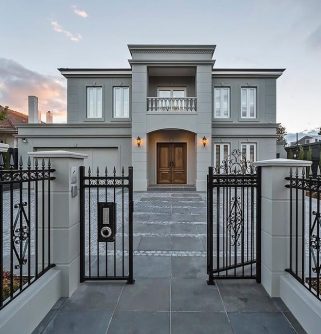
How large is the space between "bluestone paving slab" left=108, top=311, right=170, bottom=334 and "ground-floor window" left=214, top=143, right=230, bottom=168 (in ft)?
41.2

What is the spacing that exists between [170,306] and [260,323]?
37.7 inches

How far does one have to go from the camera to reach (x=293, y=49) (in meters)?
13.6

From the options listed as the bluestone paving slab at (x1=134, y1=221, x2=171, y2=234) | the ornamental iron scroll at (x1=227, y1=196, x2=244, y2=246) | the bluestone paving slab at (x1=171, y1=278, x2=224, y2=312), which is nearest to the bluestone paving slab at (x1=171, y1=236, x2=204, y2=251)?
the bluestone paving slab at (x1=134, y1=221, x2=171, y2=234)

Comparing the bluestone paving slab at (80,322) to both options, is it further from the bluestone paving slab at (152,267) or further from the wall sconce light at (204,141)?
the wall sconce light at (204,141)

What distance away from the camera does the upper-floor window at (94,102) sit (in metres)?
15.5

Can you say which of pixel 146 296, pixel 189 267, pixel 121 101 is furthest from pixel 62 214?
pixel 121 101

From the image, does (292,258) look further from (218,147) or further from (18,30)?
(18,30)

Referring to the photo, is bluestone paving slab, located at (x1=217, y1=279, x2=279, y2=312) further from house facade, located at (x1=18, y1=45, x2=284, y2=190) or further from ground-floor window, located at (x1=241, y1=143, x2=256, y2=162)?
ground-floor window, located at (x1=241, y1=143, x2=256, y2=162)

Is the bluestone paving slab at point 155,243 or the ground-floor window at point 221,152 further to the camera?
the ground-floor window at point 221,152

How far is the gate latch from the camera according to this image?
134 inches

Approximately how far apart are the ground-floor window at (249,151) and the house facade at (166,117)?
57mm

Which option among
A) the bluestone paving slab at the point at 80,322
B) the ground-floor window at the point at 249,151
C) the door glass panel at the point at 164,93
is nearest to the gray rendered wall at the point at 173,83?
the door glass panel at the point at 164,93

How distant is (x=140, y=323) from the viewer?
2508mm

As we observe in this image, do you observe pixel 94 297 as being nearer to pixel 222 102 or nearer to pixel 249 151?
pixel 249 151
